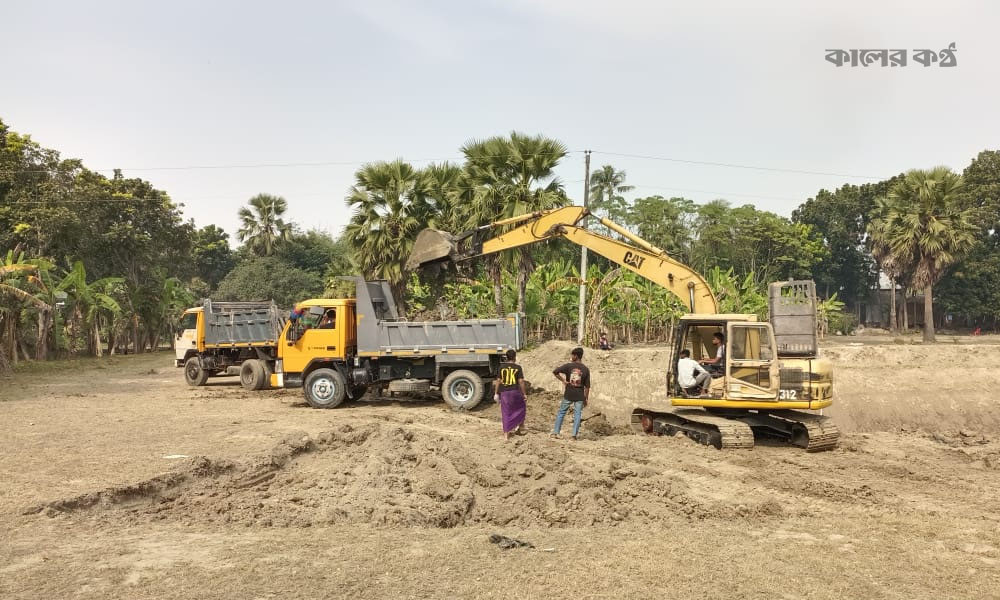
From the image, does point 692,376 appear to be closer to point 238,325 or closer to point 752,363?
point 752,363

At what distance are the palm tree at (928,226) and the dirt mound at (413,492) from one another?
1308 inches

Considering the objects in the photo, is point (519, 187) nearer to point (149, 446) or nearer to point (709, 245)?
point (149, 446)

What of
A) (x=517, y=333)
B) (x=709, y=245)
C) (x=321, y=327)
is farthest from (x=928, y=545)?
(x=709, y=245)

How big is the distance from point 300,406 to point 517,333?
218 inches

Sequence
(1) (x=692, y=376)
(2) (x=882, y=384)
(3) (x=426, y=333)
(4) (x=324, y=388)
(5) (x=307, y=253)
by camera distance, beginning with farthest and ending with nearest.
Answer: (5) (x=307, y=253) → (2) (x=882, y=384) → (4) (x=324, y=388) → (3) (x=426, y=333) → (1) (x=692, y=376)

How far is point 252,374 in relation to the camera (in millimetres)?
20266

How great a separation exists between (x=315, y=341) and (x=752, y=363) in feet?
31.5

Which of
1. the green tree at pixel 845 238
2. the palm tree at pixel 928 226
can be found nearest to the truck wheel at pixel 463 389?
the palm tree at pixel 928 226

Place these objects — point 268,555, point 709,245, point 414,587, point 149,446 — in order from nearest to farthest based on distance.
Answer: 1. point 414,587
2. point 268,555
3. point 149,446
4. point 709,245

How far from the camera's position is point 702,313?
44.1 ft

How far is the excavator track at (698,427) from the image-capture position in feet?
36.9

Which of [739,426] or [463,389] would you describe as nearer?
[739,426]

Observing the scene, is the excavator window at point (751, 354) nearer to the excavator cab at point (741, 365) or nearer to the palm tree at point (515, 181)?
the excavator cab at point (741, 365)

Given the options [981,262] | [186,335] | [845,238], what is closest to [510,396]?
[186,335]
